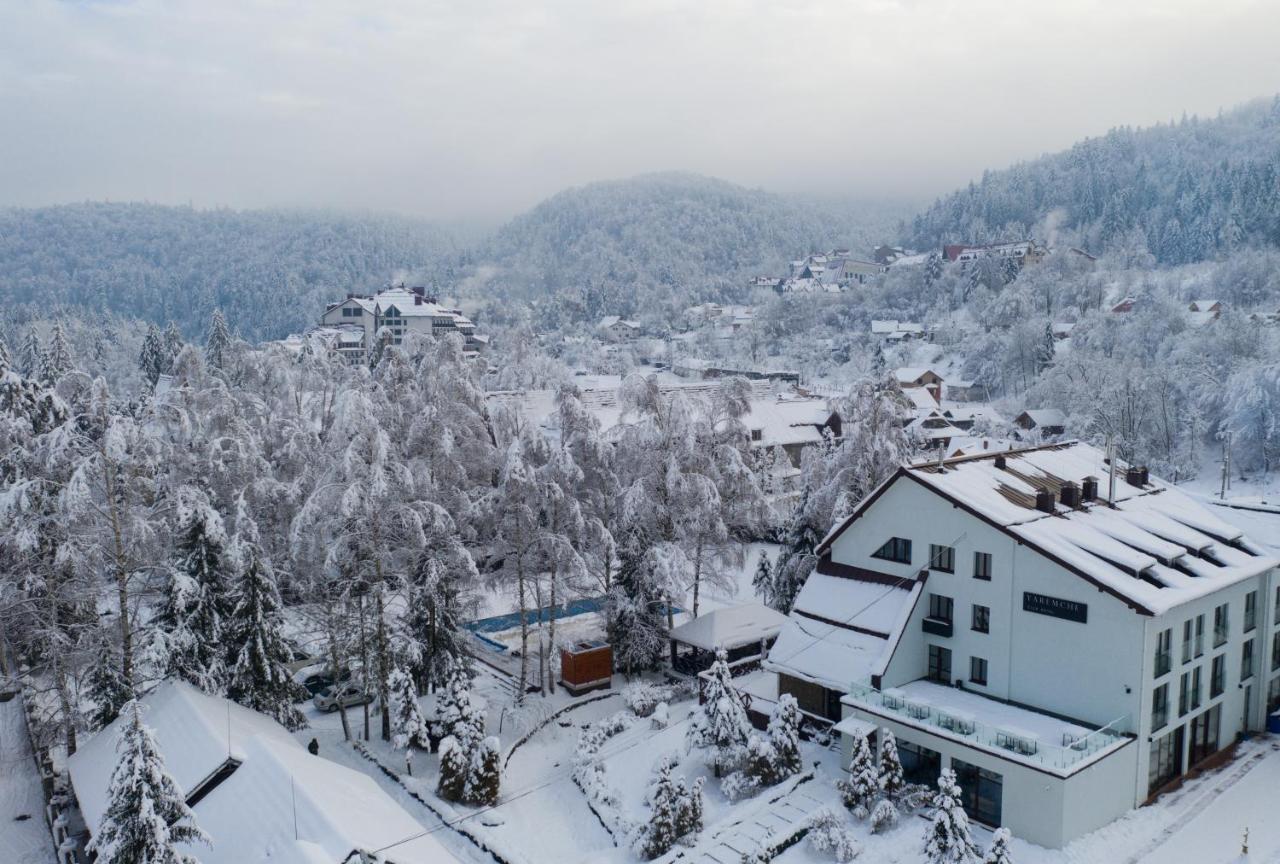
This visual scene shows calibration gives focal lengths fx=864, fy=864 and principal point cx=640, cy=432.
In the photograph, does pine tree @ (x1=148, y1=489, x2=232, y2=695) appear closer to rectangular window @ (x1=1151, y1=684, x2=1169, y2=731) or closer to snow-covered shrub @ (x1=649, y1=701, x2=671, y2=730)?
snow-covered shrub @ (x1=649, y1=701, x2=671, y2=730)

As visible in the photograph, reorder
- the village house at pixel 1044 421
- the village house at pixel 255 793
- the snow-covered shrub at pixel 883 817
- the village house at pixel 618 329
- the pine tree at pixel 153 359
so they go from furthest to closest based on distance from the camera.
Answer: the village house at pixel 618 329 → the pine tree at pixel 153 359 → the village house at pixel 1044 421 → the snow-covered shrub at pixel 883 817 → the village house at pixel 255 793

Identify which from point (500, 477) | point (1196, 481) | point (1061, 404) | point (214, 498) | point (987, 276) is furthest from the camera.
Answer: point (987, 276)

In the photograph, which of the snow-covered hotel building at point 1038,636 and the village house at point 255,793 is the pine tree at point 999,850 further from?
the village house at point 255,793

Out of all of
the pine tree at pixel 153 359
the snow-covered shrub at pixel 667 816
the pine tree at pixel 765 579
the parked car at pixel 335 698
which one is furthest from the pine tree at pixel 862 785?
the pine tree at pixel 153 359

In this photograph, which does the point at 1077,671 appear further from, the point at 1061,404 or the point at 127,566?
the point at 1061,404

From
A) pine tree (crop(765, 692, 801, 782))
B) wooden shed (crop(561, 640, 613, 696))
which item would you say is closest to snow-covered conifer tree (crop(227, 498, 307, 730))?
wooden shed (crop(561, 640, 613, 696))

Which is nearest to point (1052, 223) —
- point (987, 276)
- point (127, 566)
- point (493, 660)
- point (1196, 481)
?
point (987, 276)

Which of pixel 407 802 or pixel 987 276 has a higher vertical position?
pixel 987 276
